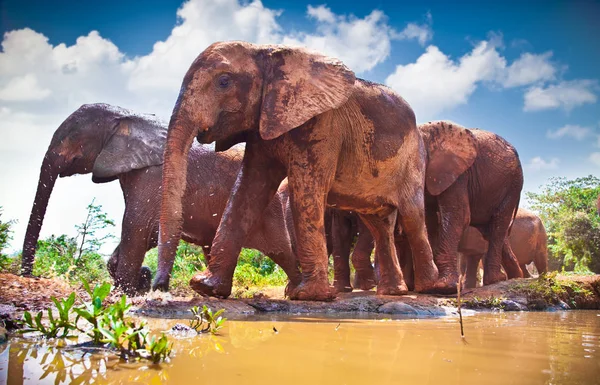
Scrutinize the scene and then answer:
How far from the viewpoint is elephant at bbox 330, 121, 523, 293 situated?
9469mm

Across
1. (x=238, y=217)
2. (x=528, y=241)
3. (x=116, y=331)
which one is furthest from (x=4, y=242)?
(x=528, y=241)

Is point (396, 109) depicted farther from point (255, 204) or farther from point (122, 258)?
point (122, 258)

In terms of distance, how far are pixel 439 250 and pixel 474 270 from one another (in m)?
6.09

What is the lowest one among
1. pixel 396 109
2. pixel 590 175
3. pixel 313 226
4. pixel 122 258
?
pixel 122 258

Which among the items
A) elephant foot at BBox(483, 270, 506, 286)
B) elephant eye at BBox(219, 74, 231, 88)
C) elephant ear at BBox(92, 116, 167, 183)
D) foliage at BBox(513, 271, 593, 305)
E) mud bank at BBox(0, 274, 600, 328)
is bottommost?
mud bank at BBox(0, 274, 600, 328)

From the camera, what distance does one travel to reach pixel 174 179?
17.1 feet

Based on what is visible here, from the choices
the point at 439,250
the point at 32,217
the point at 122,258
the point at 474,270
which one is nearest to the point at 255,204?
the point at 122,258

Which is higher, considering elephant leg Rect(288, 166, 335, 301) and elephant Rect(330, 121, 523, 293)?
elephant Rect(330, 121, 523, 293)

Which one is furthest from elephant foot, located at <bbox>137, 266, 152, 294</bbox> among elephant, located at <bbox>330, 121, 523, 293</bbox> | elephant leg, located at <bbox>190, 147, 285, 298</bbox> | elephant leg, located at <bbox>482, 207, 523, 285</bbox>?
elephant leg, located at <bbox>482, 207, 523, 285</bbox>

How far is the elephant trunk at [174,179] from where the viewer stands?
16.9 feet

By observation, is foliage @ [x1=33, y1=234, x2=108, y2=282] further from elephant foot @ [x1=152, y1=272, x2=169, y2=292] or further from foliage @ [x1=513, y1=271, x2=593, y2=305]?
foliage @ [x1=513, y1=271, x2=593, y2=305]

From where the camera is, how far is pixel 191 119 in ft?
17.9

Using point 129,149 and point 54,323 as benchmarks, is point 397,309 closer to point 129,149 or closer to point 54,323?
point 54,323

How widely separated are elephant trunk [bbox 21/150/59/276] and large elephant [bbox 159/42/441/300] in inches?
79.7
